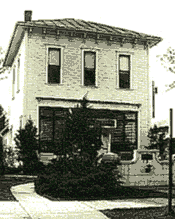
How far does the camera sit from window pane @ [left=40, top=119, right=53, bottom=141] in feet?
75.6

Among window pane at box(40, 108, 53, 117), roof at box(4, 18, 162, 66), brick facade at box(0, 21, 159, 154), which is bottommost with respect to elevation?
window pane at box(40, 108, 53, 117)

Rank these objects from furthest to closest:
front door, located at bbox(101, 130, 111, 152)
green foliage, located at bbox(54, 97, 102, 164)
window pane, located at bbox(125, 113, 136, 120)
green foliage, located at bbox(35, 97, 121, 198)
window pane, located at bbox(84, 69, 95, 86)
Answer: window pane, located at bbox(125, 113, 136, 120) → window pane, located at bbox(84, 69, 95, 86) → front door, located at bbox(101, 130, 111, 152) → green foliage, located at bbox(54, 97, 102, 164) → green foliage, located at bbox(35, 97, 121, 198)

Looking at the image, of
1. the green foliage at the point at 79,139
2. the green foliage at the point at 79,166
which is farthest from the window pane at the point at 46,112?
the green foliage at the point at 79,139

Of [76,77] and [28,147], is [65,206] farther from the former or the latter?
[76,77]

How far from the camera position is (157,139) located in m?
24.3

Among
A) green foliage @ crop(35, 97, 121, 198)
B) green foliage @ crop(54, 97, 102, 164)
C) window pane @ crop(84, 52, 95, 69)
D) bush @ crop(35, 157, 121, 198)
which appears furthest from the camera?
window pane @ crop(84, 52, 95, 69)

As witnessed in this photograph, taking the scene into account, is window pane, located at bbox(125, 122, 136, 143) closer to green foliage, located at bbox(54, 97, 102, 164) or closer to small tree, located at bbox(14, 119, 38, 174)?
small tree, located at bbox(14, 119, 38, 174)

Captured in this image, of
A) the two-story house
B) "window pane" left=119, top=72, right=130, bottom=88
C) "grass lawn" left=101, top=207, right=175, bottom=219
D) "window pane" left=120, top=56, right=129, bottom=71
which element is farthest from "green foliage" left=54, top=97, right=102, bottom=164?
"window pane" left=120, top=56, right=129, bottom=71

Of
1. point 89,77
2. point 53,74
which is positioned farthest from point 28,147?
point 89,77

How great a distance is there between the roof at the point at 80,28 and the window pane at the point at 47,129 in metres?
5.45

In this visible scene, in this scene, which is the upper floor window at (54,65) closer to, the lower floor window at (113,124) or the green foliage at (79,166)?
the lower floor window at (113,124)

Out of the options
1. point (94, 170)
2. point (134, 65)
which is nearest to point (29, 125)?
point (134, 65)

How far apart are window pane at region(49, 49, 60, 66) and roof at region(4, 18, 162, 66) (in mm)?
1390

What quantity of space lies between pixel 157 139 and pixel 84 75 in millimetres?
5799
